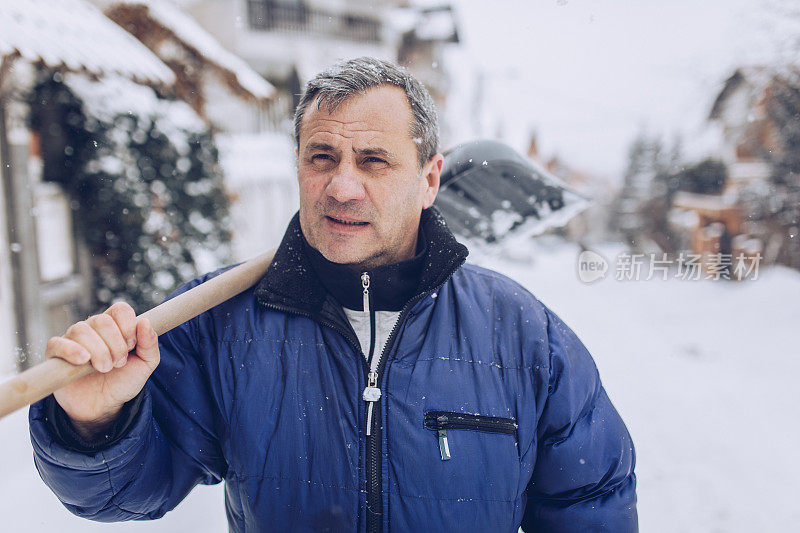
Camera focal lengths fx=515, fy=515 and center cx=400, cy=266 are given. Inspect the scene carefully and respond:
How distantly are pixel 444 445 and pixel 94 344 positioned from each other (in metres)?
0.74

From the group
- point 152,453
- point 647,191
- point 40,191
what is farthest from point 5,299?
point 647,191

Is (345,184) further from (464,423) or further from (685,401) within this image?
(685,401)

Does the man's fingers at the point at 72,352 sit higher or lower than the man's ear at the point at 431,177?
lower

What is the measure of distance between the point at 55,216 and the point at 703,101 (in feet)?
16.4

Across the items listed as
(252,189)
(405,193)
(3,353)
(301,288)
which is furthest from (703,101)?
(3,353)

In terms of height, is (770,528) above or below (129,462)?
below

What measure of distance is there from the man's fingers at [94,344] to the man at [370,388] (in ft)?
0.61

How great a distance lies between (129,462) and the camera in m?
1.07

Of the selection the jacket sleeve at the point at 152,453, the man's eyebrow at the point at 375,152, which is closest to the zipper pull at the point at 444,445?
the jacket sleeve at the point at 152,453

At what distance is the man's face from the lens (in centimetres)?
123

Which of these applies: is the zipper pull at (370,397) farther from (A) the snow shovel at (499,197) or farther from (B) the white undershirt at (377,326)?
(A) the snow shovel at (499,197)

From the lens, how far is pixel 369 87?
4.08 feet

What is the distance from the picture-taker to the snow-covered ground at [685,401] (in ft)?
8.25

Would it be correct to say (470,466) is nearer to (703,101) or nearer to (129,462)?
(129,462)
